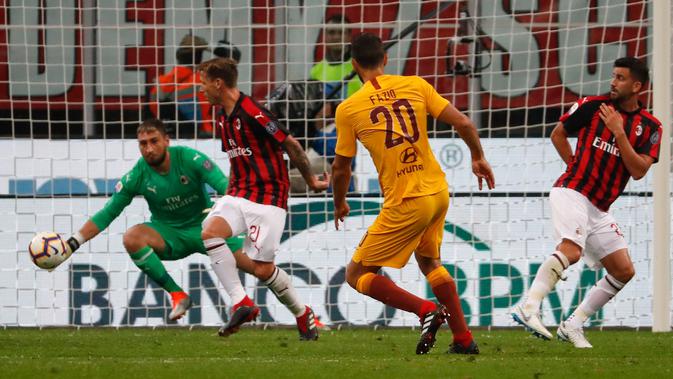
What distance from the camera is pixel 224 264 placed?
9.06 m

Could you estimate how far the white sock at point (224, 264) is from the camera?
354 inches

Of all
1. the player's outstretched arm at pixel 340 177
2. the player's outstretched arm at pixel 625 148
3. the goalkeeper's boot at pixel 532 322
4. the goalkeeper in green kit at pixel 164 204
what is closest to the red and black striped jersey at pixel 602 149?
the player's outstretched arm at pixel 625 148

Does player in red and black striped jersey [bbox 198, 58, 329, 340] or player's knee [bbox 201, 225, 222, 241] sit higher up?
player in red and black striped jersey [bbox 198, 58, 329, 340]

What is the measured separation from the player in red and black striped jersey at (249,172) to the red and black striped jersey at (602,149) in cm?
178

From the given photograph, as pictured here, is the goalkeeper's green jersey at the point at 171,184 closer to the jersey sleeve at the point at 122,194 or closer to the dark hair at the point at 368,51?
the jersey sleeve at the point at 122,194

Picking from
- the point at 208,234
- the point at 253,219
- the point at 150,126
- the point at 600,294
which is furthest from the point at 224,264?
the point at 600,294

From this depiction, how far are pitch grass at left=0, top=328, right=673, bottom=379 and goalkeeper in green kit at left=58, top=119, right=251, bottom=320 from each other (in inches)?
24.6

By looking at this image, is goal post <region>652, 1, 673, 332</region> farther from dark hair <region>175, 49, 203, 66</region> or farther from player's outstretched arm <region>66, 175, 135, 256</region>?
dark hair <region>175, 49, 203, 66</region>

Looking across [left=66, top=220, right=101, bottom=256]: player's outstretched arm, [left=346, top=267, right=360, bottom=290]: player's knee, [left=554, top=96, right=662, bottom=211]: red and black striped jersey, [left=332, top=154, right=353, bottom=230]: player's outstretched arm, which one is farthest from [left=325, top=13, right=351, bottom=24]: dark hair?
[left=346, top=267, right=360, bottom=290]: player's knee

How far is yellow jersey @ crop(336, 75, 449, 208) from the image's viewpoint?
7.36 meters

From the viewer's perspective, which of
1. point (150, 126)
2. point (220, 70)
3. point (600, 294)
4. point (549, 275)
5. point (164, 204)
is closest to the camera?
point (549, 275)

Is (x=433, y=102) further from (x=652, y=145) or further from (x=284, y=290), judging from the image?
(x=284, y=290)

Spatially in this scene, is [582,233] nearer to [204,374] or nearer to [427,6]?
[204,374]

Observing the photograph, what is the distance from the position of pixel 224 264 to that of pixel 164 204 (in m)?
1.59
